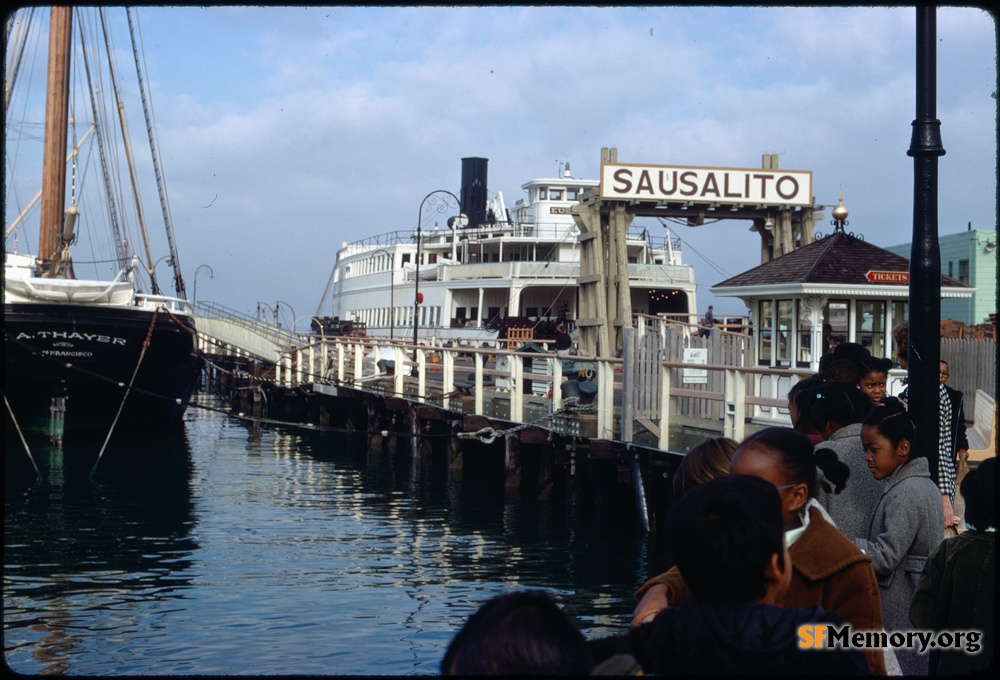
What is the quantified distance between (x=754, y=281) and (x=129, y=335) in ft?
48.5

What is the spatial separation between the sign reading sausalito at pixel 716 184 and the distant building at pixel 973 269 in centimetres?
1244

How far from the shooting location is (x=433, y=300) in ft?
159

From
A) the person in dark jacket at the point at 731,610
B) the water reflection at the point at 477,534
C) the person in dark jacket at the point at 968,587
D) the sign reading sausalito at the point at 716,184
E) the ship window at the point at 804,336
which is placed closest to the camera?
the person in dark jacket at the point at 731,610

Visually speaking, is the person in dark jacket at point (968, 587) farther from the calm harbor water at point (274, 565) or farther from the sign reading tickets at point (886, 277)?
the sign reading tickets at point (886, 277)

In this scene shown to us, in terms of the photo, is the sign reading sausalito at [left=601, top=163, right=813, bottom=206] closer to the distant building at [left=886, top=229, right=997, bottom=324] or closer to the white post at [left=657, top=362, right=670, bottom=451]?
the white post at [left=657, top=362, right=670, bottom=451]

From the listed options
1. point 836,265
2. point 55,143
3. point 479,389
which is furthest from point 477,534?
point 55,143

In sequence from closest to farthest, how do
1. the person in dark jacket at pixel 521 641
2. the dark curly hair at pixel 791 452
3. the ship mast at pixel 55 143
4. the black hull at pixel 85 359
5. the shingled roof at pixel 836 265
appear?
the person in dark jacket at pixel 521 641, the dark curly hair at pixel 791 452, the shingled roof at pixel 836 265, the black hull at pixel 85 359, the ship mast at pixel 55 143

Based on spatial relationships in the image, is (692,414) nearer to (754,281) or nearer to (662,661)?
(754,281)

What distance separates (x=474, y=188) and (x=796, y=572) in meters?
55.9

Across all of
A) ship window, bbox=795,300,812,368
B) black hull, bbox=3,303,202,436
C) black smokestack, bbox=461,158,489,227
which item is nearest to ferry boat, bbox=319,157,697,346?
black smokestack, bbox=461,158,489,227

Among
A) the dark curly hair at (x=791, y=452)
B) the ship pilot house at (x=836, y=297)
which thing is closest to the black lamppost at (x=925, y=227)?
the dark curly hair at (x=791, y=452)

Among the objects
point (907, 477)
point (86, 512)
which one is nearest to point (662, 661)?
point (907, 477)

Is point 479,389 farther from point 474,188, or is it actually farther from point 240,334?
point 474,188

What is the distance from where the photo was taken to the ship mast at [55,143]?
86.4 feet
